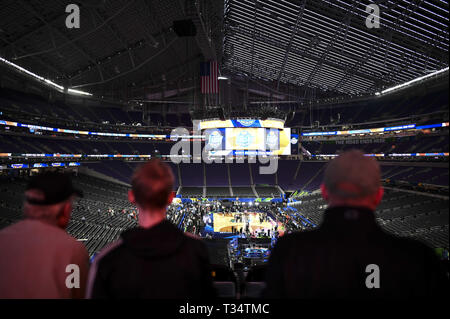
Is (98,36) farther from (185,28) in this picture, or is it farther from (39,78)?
(185,28)

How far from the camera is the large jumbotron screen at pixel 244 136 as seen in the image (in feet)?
122

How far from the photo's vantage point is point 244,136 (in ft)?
122

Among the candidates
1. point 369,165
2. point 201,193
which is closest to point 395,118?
point 201,193

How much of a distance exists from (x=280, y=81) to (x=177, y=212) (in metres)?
25.2

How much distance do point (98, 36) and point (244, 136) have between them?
787 inches

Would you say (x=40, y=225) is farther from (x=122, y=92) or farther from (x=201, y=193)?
(x=122, y=92)

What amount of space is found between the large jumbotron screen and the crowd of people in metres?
35.3

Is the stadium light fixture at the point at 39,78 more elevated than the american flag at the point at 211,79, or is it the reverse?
the american flag at the point at 211,79

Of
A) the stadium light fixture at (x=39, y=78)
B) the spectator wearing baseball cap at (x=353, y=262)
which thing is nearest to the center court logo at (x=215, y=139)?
the stadium light fixture at (x=39, y=78)

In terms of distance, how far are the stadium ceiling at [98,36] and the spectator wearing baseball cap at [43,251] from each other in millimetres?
14332

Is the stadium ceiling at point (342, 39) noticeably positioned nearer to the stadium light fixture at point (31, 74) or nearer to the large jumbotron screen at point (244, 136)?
the large jumbotron screen at point (244, 136)

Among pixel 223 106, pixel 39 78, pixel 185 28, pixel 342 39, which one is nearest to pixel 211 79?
pixel 223 106

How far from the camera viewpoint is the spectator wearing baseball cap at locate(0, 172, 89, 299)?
1.67 metres

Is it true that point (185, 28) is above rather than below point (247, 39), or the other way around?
below
